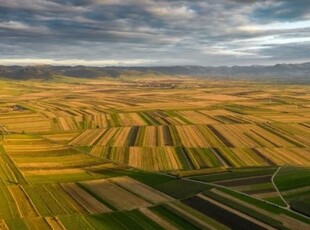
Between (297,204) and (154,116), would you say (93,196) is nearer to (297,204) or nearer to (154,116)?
(297,204)

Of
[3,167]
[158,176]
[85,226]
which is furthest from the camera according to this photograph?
[3,167]

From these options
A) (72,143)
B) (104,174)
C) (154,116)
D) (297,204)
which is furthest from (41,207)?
(154,116)

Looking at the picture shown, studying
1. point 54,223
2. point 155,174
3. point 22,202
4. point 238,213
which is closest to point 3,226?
point 54,223

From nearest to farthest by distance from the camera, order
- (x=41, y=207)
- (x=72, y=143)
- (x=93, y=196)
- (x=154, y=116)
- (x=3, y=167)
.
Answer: (x=41, y=207), (x=93, y=196), (x=3, y=167), (x=72, y=143), (x=154, y=116)

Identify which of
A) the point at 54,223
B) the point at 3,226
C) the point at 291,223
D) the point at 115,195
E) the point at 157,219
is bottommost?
the point at 291,223

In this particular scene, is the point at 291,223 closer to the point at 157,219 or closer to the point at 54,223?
the point at 157,219

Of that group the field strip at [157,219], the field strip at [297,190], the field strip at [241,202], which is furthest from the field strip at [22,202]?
the field strip at [297,190]

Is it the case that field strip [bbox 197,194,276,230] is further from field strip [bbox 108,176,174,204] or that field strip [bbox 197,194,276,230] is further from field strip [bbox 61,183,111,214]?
field strip [bbox 61,183,111,214]
